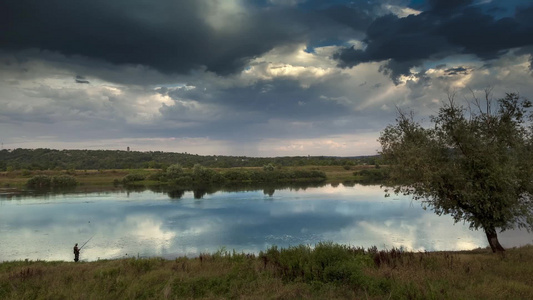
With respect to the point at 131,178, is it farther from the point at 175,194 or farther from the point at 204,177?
the point at 175,194

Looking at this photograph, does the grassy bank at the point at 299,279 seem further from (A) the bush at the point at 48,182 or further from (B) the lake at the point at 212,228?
(A) the bush at the point at 48,182

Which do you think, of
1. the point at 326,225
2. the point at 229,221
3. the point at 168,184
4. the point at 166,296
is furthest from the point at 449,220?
the point at 168,184

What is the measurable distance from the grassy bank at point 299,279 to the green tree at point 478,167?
2.74m

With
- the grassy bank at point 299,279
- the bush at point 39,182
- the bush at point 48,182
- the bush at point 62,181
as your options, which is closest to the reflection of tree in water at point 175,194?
the bush at point 62,181

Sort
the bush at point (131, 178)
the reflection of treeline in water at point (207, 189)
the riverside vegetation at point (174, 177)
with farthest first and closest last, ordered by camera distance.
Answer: the bush at point (131, 178) < the riverside vegetation at point (174, 177) < the reflection of treeline in water at point (207, 189)

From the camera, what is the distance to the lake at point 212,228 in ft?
91.9

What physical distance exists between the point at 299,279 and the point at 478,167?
11.1 m

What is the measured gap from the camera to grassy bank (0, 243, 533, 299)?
9.34 m

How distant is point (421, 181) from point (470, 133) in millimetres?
3374

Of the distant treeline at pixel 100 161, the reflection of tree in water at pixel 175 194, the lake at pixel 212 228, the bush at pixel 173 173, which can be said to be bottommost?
the lake at pixel 212 228

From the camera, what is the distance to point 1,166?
126500 mm

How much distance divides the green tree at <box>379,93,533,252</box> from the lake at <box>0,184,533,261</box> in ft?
36.8

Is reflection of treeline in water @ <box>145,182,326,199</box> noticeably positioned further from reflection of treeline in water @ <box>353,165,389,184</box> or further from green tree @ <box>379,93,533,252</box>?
green tree @ <box>379,93,533,252</box>

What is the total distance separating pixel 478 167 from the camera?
15.6 meters
